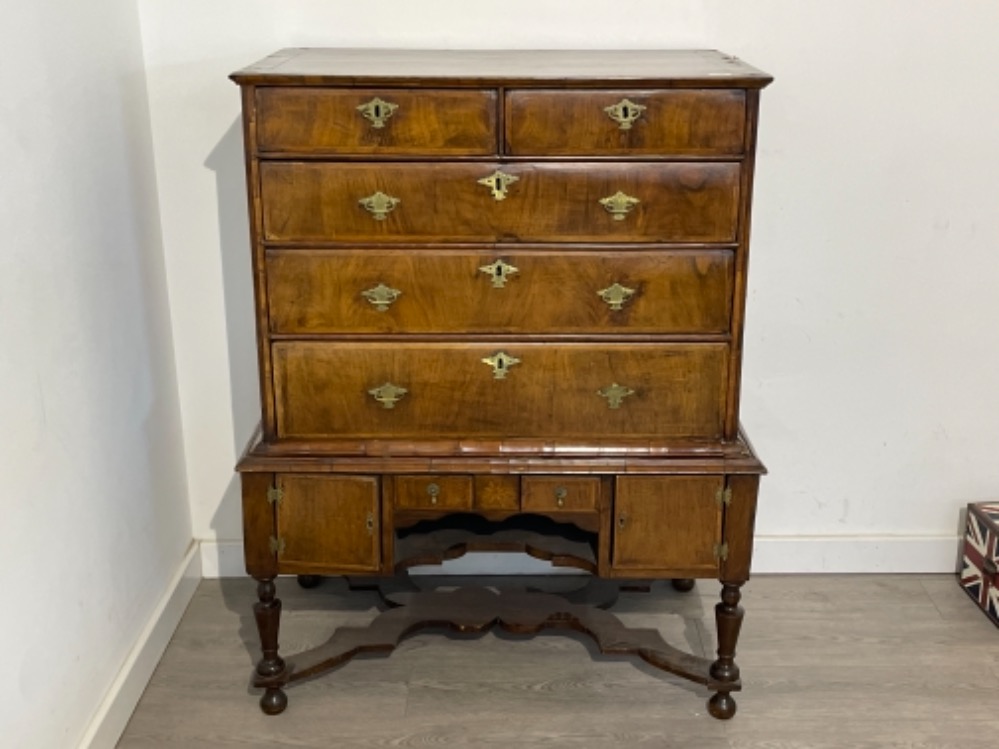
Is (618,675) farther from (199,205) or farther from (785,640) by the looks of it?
(199,205)

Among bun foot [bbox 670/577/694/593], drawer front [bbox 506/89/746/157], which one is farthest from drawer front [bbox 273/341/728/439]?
bun foot [bbox 670/577/694/593]

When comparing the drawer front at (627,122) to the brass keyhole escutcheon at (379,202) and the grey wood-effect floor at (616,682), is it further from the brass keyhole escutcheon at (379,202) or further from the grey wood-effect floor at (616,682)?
the grey wood-effect floor at (616,682)

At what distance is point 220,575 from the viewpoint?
9.97 ft

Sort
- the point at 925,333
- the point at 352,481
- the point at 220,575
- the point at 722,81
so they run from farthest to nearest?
the point at 220,575 < the point at 925,333 < the point at 352,481 < the point at 722,81

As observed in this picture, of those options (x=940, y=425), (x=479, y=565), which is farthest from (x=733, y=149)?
(x=479, y=565)

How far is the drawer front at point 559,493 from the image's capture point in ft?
7.50

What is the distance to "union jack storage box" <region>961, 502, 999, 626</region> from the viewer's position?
282cm

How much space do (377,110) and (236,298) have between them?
922mm

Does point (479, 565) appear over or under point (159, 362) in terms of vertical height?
under

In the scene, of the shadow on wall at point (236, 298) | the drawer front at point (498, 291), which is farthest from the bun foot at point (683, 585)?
the shadow on wall at point (236, 298)

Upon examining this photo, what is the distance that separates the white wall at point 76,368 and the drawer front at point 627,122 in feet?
2.95

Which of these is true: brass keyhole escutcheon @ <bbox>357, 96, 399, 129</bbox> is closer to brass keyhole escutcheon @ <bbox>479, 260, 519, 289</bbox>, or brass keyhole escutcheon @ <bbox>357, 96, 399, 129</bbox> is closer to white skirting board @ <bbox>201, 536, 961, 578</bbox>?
brass keyhole escutcheon @ <bbox>479, 260, 519, 289</bbox>

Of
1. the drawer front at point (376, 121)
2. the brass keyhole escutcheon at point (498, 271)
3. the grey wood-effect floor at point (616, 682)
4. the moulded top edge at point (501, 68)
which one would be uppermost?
the moulded top edge at point (501, 68)

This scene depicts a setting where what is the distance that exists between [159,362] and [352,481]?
Result: 2.46ft
